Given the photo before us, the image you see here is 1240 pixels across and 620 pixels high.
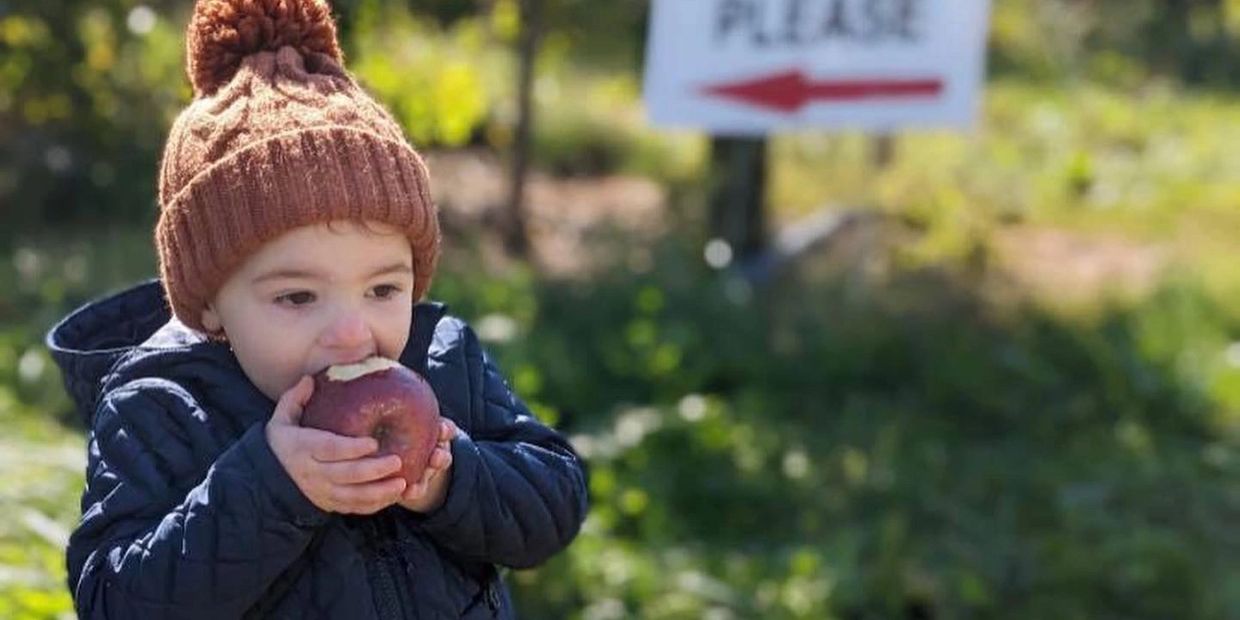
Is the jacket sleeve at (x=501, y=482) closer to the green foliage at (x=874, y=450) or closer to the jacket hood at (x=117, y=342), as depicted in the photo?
the jacket hood at (x=117, y=342)

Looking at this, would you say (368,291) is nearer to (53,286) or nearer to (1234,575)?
(1234,575)

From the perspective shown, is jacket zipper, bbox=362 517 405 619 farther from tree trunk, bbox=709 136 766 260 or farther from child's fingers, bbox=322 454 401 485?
tree trunk, bbox=709 136 766 260

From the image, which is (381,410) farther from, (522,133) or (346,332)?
(522,133)

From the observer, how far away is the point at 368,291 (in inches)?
79.0

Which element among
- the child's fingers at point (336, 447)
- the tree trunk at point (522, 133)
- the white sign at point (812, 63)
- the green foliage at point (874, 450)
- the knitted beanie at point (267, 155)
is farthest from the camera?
the tree trunk at point (522, 133)

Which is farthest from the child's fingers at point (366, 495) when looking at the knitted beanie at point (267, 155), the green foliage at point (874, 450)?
the green foliage at point (874, 450)

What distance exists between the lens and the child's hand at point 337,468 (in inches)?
73.3

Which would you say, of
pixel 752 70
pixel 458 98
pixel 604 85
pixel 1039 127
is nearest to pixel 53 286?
pixel 458 98

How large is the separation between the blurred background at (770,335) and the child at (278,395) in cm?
127

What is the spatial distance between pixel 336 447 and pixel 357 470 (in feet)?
0.10

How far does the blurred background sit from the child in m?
1.27

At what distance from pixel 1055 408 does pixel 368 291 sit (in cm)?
413

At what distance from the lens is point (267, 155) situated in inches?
77.8

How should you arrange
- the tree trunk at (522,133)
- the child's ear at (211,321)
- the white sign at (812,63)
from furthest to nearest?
the tree trunk at (522,133) → the white sign at (812,63) → the child's ear at (211,321)
